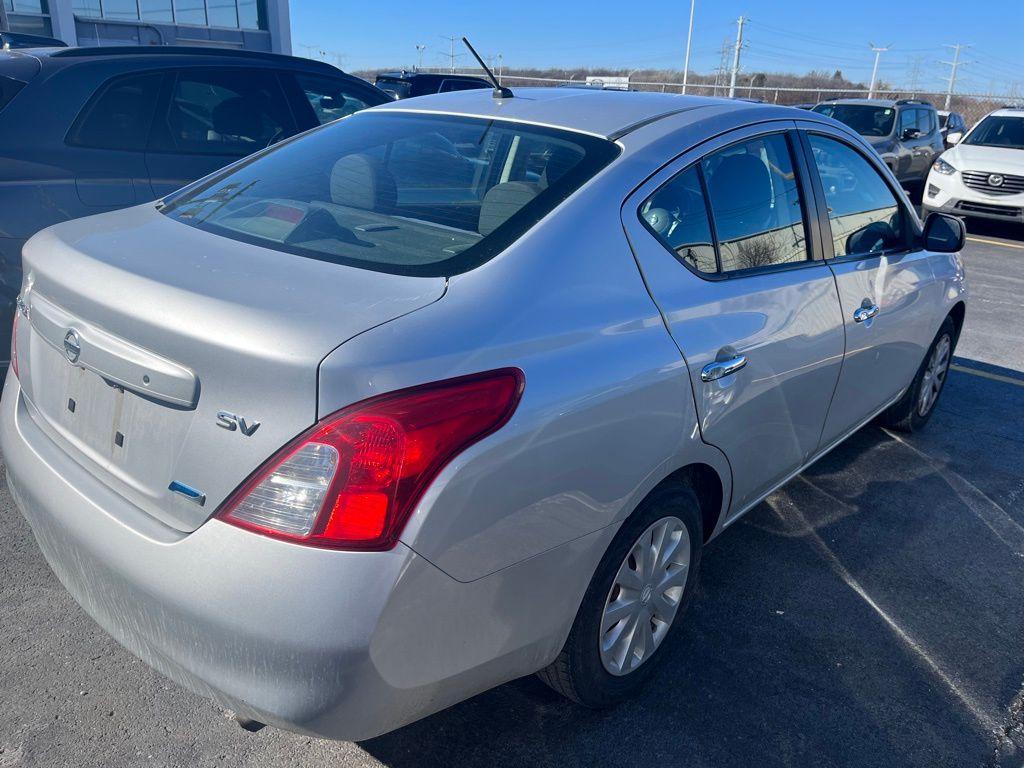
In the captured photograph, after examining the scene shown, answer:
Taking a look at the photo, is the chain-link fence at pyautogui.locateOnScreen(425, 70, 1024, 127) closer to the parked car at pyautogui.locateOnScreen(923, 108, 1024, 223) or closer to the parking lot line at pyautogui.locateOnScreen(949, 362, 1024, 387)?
the parked car at pyautogui.locateOnScreen(923, 108, 1024, 223)

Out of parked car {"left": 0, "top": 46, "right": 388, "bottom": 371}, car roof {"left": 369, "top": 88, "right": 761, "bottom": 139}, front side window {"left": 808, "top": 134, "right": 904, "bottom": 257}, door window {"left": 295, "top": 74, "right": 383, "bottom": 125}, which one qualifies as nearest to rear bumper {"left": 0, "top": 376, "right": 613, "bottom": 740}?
car roof {"left": 369, "top": 88, "right": 761, "bottom": 139}

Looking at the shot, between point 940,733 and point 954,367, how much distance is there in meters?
4.26

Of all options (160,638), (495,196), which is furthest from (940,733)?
(160,638)

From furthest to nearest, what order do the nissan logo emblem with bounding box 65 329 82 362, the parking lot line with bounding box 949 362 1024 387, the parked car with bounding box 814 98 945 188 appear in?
1. the parked car with bounding box 814 98 945 188
2. the parking lot line with bounding box 949 362 1024 387
3. the nissan logo emblem with bounding box 65 329 82 362

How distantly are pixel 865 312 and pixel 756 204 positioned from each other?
2.79 ft

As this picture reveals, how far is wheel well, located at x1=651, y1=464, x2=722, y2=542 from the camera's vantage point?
8.21ft

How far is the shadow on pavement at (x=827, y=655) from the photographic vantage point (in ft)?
7.84

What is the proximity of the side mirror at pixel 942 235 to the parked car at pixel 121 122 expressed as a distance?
11.9ft

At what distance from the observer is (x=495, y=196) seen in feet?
7.72

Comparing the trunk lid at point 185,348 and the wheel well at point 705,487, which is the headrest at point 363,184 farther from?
the wheel well at point 705,487

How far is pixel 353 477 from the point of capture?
164 cm

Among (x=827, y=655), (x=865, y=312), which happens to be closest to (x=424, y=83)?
(x=865, y=312)

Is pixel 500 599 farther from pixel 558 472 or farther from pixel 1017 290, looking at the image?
pixel 1017 290

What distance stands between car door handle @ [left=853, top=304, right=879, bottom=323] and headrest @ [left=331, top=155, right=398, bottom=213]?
1.91 meters
